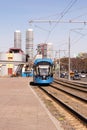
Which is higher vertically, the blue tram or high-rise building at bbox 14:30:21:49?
high-rise building at bbox 14:30:21:49

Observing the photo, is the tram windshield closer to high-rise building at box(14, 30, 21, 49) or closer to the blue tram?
the blue tram

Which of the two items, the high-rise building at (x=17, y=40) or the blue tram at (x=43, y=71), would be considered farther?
the high-rise building at (x=17, y=40)

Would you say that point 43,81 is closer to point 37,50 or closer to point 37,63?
point 37,63

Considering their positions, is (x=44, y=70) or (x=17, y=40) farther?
(x=17, y=40)

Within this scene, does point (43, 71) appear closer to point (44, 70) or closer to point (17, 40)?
point (44, 70)

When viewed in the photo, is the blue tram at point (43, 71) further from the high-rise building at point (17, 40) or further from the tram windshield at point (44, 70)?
the high-rise building at point (17, 40)

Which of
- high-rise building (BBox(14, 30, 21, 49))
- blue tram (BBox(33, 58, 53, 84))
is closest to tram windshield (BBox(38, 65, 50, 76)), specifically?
blue tram (BBox(33, 58, 53, 84))

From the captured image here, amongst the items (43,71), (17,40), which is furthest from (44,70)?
(17,40)

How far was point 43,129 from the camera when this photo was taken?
13047 millimetres

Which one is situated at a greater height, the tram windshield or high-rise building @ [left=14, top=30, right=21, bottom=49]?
high-rise building @ [left=14, top=30, right=21, bottom=49]

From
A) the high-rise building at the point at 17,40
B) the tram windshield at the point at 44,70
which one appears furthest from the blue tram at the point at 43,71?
the high-rise building at the point at 17,40

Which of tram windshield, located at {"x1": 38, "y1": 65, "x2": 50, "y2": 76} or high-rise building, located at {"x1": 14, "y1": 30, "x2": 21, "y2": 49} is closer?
tram windshield, located at {"x1": 38, "y1": 65, "x2": 50, "y2": 76}

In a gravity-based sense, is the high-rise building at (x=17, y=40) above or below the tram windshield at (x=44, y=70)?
above

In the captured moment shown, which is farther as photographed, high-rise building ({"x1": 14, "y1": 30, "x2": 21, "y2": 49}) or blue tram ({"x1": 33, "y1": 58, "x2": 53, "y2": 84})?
high-rise building ({"x1": 14, "y1": 30, "x2": 21, "y2": 49})
